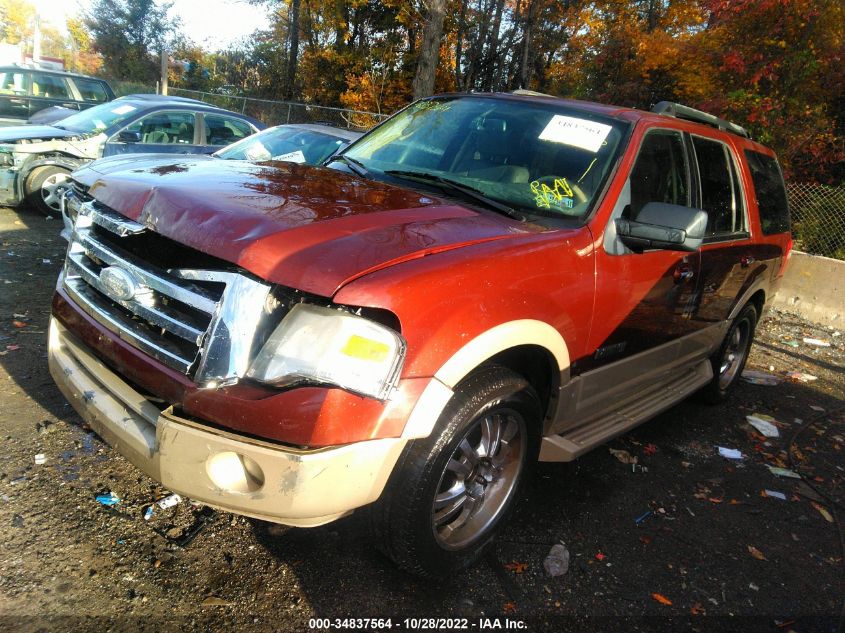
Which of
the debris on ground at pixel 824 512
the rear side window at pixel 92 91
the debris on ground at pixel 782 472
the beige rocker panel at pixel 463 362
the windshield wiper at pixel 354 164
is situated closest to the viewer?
the beige rocker panel at pixel 463 362

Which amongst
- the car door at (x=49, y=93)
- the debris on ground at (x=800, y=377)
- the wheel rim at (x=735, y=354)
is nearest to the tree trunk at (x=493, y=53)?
the car door at (x=49, y=93)

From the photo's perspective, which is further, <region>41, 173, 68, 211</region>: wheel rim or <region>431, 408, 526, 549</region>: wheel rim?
<region>41, 173, 68, 211</region>: wheel rim

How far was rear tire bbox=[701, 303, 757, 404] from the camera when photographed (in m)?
4.80

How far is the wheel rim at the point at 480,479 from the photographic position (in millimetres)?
2596

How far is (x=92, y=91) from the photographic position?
1348 cm

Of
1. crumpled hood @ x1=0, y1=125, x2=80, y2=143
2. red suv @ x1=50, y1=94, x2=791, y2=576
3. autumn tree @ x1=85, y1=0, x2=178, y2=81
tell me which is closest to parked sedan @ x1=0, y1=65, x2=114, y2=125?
crumpled hood @ x1=0, y1=125, x2=80, y2=143

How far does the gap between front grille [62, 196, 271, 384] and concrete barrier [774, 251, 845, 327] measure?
836 centimetres

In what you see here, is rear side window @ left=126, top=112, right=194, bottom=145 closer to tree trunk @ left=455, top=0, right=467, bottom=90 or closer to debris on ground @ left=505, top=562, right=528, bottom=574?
debris on ground @ left=505, top=562, right=528, bottom=574

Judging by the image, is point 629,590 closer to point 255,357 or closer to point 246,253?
point 255,357

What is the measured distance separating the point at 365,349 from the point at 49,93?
46.5 feet

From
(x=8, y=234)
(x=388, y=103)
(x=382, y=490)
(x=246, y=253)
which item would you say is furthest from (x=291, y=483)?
(x=388, y=103)

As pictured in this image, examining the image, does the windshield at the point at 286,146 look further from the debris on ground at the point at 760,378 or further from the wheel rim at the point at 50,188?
the debris on ground at the point at 760,378

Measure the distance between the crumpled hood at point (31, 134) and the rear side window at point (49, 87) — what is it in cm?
565

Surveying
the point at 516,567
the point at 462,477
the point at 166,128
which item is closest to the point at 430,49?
the point at 166,128
